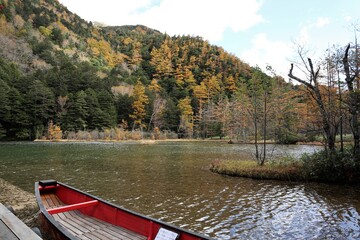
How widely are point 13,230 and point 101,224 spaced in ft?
8.43

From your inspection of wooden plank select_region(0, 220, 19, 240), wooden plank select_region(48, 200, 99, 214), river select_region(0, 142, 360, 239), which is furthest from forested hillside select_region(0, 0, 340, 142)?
wooden plank select_region(0, 220, 19, 240)

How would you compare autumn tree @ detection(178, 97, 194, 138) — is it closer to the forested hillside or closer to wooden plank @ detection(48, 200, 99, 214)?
the forested hillside

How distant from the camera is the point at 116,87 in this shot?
227 feet

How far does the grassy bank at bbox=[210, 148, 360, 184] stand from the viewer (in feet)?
39.0

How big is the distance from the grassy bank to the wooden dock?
12544 mm

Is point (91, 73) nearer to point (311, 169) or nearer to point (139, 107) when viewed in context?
point (139, 107)

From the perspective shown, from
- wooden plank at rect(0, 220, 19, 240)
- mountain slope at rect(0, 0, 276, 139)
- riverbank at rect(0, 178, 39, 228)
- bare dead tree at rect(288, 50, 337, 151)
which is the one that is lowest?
riverbank at rect(0, 178, 39, 228)

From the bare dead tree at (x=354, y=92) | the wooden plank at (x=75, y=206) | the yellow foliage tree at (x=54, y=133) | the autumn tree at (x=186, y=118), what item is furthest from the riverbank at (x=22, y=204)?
the autumn tree at (x=186, y=118)

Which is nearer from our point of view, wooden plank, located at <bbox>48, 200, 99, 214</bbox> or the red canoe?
the red canoe

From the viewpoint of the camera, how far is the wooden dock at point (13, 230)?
9.53ft

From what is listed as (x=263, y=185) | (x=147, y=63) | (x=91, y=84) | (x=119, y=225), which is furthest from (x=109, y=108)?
(x=119, y=225)

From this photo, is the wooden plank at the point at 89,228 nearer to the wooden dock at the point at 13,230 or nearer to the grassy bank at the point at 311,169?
the wooden dock at the point at 13,230

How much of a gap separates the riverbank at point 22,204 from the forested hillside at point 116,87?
13.3 meters

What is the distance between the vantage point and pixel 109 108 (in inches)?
2343
